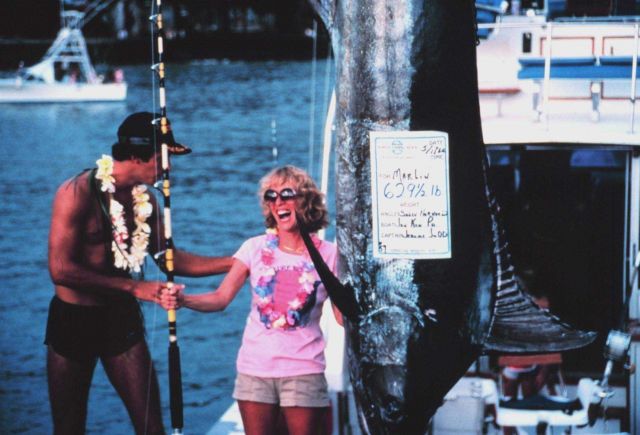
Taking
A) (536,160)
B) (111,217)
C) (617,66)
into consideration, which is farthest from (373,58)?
(536,160)

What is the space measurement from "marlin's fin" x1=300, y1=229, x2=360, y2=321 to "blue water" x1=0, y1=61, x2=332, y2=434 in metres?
3.94

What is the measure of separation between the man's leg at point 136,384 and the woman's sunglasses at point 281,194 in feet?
2.56

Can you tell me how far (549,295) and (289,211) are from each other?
391cm

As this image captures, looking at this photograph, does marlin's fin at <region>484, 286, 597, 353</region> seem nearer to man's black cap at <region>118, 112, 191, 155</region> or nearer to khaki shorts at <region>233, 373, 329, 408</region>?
khaki shorts at <region>233, 373, 329, 408</region>

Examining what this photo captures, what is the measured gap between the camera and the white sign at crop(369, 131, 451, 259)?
291 cm

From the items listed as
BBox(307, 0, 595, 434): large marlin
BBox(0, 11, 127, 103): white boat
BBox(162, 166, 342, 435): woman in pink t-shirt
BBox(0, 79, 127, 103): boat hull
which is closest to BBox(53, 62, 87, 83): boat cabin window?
BBox(0, 11, 127, 103): white boat

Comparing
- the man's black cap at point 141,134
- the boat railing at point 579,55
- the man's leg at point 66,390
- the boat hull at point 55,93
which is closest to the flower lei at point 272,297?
the man's black cap at point 141,134

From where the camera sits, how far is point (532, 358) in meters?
5.44

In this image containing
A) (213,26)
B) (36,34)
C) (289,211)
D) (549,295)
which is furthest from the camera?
(213,26)

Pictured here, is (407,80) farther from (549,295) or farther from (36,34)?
(36,34)

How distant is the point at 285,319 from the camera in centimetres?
379

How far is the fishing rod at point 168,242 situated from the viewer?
3.69m

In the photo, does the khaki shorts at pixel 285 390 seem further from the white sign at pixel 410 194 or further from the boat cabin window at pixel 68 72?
the boat cabin window at pixel 68 72

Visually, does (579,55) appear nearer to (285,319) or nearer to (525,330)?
(285,319)
